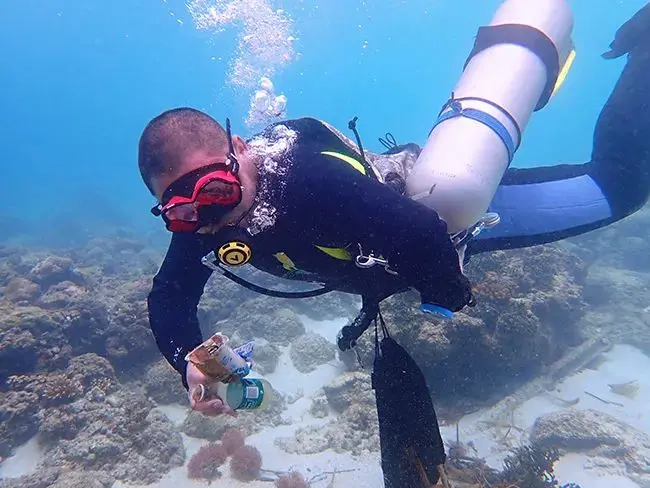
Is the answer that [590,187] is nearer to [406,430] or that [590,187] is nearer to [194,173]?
[406,430]

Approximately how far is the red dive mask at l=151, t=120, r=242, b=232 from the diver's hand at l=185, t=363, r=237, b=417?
87 cm

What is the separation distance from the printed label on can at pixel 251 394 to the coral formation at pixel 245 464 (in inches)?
176

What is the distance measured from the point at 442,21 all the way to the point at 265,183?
284 ft

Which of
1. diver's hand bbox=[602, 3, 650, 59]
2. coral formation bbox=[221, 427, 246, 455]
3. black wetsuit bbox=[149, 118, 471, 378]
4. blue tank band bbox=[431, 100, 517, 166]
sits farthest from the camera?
coral formation bbox=[221, 427, 246, 455]

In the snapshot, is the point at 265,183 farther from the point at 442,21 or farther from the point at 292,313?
the point at 442,21

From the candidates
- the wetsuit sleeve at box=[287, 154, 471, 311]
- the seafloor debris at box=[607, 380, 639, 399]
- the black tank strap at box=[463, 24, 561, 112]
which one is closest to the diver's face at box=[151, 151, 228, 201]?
the wetsuit sleeve at box=[287, 154, 471, 311]

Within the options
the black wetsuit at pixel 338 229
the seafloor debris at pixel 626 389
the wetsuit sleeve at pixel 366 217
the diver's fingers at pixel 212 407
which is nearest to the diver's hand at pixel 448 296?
the black wetsuit at pixel 338 229

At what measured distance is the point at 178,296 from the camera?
11.0 feet

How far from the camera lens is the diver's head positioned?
93.4 inches

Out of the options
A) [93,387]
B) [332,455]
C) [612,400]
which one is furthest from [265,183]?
[612,400]

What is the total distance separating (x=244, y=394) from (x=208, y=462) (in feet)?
16.0

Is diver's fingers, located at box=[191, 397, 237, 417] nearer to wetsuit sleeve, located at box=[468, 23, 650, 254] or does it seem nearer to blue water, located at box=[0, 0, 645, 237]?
wetsuit sleeve, located at box=[468, 23, 650, 254]

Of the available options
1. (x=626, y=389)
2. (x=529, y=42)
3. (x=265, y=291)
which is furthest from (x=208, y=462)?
(x=626, y=389)

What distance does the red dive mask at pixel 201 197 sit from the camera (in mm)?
2342
